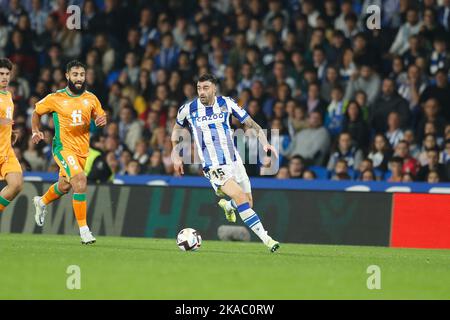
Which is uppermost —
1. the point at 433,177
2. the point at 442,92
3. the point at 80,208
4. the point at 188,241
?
the point at 442,92

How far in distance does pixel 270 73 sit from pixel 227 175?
7267 mm

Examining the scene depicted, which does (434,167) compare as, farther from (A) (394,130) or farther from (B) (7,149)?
(B) (7,149)

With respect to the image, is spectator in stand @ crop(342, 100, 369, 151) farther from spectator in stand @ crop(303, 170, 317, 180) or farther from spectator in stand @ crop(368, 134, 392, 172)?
spectator in stand @ crop(303, 170, 317, 180)

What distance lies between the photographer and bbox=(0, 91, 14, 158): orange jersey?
14000 millimetres

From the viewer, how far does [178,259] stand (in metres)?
12.2

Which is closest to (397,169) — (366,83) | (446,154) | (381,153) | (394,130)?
(381,153)

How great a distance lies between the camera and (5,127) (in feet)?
46.2

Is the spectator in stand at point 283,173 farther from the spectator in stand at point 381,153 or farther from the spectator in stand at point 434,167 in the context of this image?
the spectator in stand at point 434,167

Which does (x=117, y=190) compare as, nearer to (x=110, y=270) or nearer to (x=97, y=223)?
(x=97, y=223)

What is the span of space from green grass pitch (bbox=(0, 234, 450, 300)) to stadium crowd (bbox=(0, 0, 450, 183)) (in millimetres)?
3866

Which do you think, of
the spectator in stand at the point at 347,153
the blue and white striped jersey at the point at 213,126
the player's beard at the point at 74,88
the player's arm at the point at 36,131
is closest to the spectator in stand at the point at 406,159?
the spectator in stand at the point at 347,153

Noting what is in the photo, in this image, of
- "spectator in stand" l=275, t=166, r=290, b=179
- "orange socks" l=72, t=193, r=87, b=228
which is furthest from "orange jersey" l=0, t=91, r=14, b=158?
"spectator in stand" l=275, t=166, r=290, b=179

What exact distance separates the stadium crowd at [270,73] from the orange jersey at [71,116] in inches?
184
